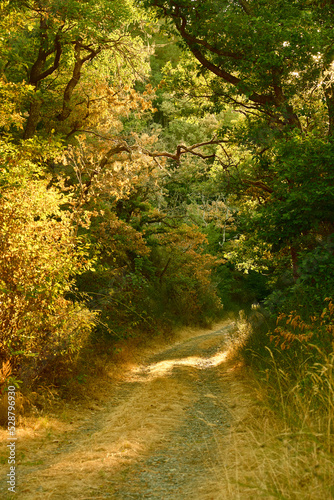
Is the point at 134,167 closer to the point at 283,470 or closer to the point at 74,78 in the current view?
the point at 74,78

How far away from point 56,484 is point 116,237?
10460mm

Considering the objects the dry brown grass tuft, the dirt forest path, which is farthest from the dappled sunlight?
the dry brown grass tuft

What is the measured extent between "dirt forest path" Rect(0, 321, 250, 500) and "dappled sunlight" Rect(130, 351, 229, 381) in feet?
2.69

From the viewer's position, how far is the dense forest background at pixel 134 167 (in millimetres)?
6801

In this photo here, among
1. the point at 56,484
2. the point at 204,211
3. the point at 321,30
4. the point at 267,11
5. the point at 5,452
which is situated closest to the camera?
the point at 56,484

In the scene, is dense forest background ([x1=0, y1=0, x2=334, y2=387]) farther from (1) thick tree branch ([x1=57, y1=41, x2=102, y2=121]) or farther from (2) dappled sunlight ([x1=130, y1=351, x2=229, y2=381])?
(2) dappled sunlight ([x1=130, y1=351, x2=229, y2=381])

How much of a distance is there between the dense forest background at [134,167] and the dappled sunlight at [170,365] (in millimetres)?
1132

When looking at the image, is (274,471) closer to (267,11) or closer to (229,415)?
(229,415)

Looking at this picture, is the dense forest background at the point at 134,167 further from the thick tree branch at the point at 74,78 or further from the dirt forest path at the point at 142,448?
the dirt forest path at the point at 142,448

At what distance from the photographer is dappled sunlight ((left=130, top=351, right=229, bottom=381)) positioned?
10.2 metres

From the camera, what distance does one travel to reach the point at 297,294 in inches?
308

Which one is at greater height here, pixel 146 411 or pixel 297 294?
pixel 297 294

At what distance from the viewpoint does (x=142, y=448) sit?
16.8ft

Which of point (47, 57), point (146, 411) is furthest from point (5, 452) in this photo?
point (47, 57)
